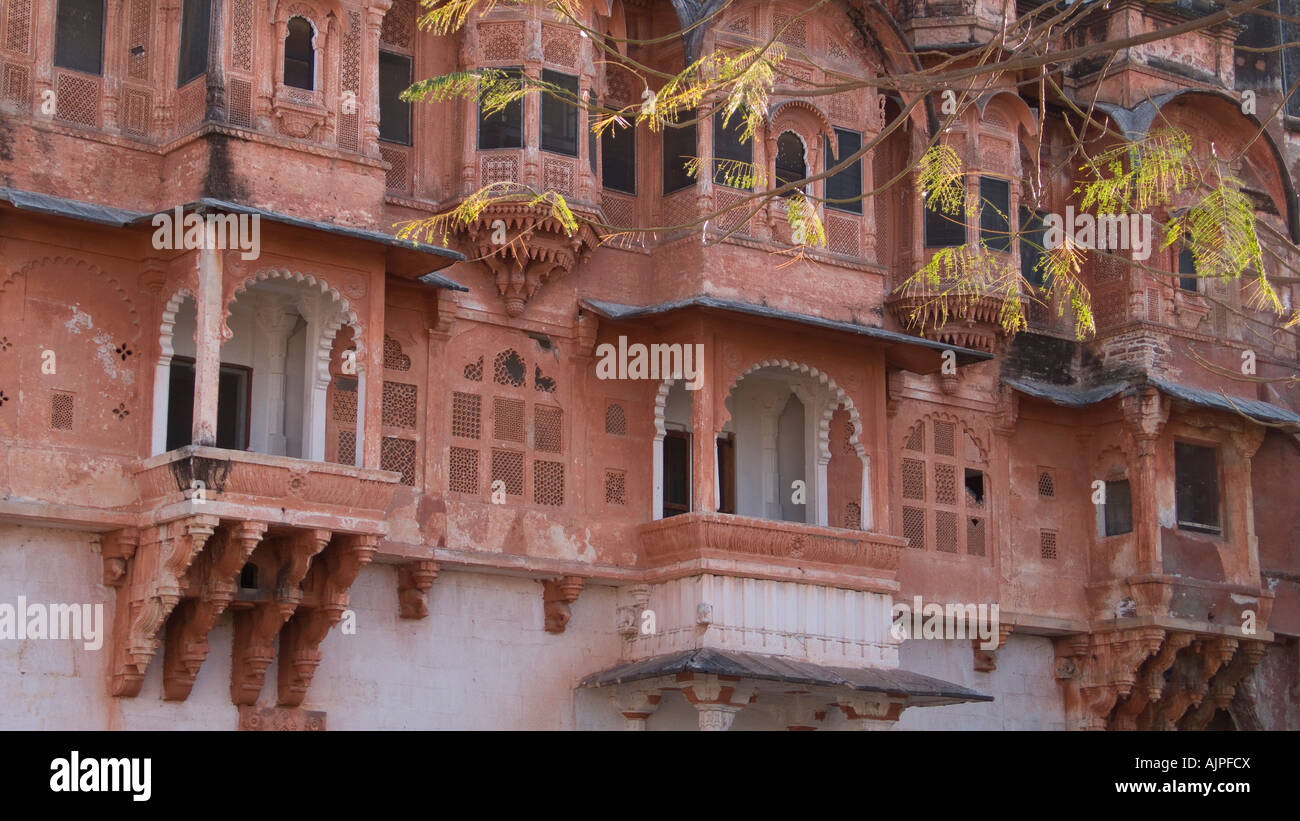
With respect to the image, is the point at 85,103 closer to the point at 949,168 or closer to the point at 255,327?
the point at 255,327

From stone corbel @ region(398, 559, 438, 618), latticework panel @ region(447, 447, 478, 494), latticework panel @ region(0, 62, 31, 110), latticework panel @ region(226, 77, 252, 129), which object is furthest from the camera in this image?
latticework panel @ region(447, 447, 478, 494)

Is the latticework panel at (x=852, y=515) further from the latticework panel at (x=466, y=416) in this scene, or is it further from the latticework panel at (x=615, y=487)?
the latticework panel at (x=466, y=416)

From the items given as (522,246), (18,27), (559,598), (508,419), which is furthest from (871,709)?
(18,27)

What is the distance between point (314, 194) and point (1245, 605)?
9362mm

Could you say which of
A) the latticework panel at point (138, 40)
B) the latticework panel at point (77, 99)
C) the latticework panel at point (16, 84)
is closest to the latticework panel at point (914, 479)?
the latticework panel at point (138, 40)

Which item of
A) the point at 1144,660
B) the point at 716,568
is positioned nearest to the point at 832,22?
the point at 716,568

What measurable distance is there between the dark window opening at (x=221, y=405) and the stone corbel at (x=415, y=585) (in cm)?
149

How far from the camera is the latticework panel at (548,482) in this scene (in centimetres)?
1544

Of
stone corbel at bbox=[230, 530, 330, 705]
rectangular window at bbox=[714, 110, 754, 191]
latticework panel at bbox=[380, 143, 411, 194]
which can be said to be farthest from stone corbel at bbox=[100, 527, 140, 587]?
rectangular window at bbox=[714, 110, 754, 191]

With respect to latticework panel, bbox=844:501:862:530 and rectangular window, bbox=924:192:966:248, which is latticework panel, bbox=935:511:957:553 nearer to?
latticework panel, bbox=844:501:862:530

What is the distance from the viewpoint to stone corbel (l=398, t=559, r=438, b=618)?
1466 centimetres

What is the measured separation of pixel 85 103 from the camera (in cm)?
1398

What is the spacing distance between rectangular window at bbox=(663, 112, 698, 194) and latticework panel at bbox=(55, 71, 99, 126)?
14.8ft

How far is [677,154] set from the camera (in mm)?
16438
